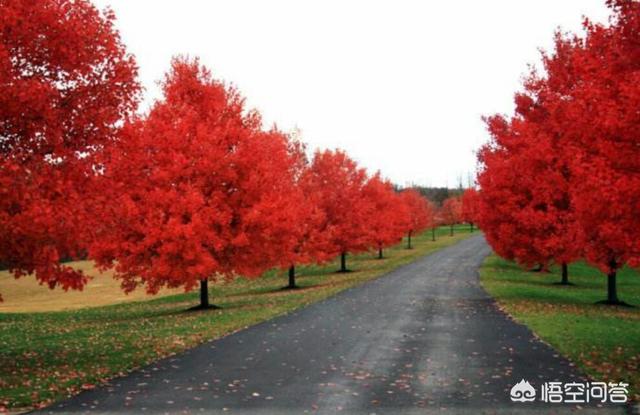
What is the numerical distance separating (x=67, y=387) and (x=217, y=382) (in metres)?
2.61

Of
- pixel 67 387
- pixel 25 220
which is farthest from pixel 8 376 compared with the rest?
pixel 25 220

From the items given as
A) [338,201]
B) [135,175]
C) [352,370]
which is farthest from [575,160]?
[338,201]

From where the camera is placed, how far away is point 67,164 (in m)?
13.0

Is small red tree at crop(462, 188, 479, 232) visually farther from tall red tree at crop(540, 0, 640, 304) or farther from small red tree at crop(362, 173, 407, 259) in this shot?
tall red tree at crop(540, 0, 640, 304)

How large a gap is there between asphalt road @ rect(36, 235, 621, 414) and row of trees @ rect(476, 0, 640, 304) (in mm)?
3471

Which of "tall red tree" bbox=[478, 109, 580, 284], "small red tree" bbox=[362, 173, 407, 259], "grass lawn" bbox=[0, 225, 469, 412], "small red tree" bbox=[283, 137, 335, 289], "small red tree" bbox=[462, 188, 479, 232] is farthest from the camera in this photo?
"small red tree" bbox=[362, 173, 407, 259]

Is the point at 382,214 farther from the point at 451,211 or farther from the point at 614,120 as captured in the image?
the point at 451,211

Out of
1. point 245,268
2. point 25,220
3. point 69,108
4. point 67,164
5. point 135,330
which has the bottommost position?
point 135,330

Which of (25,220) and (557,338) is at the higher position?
(25,220)

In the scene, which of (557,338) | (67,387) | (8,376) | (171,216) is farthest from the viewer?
(171,216)

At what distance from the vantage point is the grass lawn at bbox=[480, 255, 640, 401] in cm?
1255

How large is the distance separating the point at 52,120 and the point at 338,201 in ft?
104

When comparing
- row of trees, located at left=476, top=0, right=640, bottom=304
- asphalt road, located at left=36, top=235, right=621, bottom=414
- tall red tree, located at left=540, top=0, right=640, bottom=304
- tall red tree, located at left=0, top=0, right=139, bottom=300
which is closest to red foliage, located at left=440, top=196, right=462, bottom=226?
row of trees, located at left=476, top=0, right=640, bottom=304

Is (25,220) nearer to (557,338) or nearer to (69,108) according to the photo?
(69,108)
